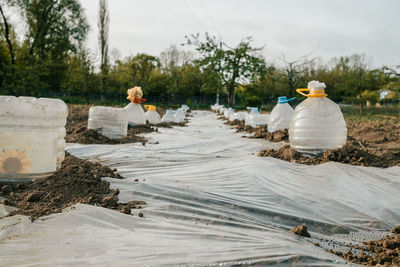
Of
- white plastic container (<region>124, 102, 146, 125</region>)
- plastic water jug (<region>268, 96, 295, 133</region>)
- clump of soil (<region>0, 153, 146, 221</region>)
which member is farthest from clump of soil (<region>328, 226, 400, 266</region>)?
white plastic container (<region>124, 102, 146, 125</region>)

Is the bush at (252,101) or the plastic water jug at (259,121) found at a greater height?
the bush at (252,101)

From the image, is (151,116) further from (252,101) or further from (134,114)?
(252,101)

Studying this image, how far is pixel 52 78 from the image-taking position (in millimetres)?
28906

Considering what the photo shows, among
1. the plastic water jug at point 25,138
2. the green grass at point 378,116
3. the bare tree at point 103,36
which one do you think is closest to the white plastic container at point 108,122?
the plastic water jug at point 25,138

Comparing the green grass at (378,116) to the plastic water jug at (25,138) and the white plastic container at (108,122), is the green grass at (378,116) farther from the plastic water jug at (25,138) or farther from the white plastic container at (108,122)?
the plastic water jug at (25,138)

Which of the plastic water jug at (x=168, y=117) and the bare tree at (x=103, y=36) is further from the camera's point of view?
the bare tree at (x=103, y=36)

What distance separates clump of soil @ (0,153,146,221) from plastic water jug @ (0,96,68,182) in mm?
136

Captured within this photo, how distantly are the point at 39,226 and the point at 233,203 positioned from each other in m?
1.20

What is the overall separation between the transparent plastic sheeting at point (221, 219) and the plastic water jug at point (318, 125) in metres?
0.87

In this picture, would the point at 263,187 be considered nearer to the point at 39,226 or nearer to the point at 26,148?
the point at 39,226

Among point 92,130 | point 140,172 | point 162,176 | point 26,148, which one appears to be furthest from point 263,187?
point 92,130

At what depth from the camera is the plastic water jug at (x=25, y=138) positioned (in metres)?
2.59

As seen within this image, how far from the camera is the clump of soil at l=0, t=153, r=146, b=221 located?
2056 millimetres

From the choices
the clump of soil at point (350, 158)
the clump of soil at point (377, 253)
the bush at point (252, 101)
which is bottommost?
the clump of soil at point (377, 253)
